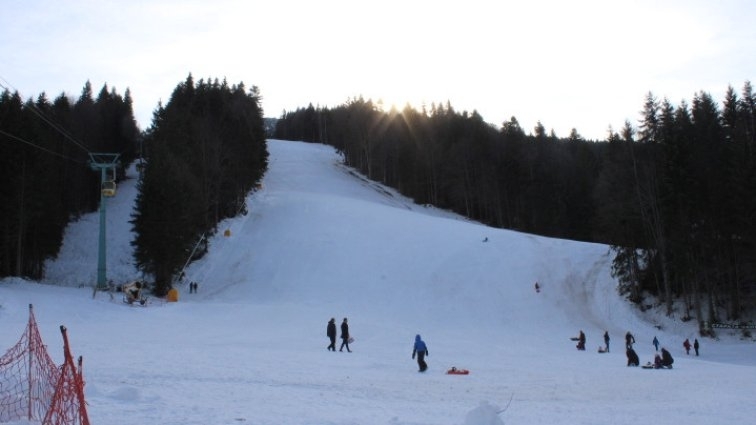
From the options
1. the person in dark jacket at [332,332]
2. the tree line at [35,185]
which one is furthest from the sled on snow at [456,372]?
the tree line at [35,185]

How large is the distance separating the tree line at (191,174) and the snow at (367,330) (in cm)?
308

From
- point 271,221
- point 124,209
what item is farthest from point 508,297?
point 124,209

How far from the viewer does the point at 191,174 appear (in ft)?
153

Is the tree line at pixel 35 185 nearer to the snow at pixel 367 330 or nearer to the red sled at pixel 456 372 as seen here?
the snow at pixel 367 330

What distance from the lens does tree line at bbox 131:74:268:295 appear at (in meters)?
41.0

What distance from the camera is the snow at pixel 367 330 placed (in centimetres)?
1224

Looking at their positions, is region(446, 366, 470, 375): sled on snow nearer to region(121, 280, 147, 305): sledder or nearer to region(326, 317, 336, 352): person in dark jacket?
region(326, 317, 336, 352): person in dark jacket

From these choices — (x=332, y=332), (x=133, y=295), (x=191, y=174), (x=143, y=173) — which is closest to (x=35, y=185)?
(x=143, y=173)

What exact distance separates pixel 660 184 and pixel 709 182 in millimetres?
3111

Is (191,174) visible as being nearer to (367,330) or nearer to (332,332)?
(367,330)

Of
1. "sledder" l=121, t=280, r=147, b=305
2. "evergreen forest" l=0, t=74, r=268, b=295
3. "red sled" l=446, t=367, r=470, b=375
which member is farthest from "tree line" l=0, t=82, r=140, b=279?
"red sled" l=446, t=367, r=470, b=375

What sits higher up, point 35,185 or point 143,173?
point 143,173

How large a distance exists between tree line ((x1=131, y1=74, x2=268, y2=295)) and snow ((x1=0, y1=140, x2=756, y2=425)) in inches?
121

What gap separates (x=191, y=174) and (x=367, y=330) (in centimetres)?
2410
